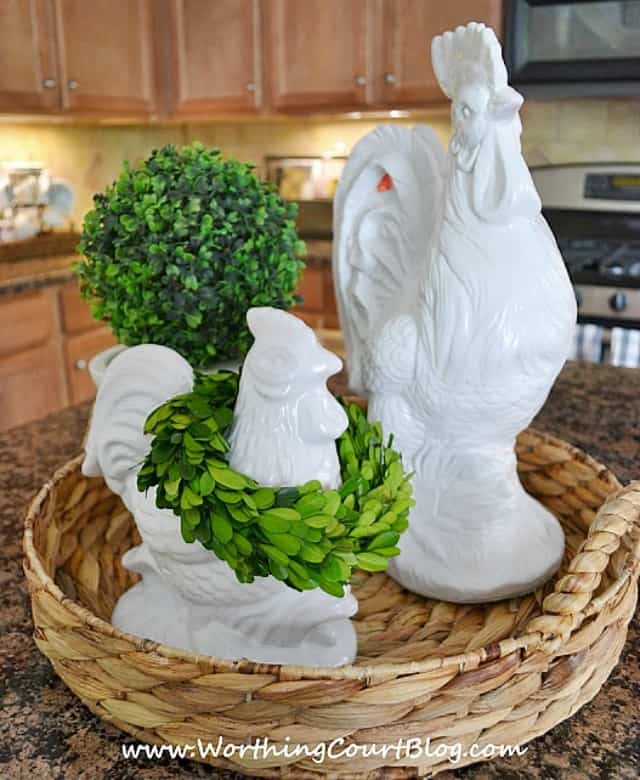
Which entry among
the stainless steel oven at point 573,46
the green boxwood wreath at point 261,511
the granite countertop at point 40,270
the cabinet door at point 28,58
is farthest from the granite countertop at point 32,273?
the green boxwood wreath at point 261,511

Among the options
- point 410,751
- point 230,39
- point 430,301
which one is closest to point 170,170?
point 430,301

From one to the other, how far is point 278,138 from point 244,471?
2.85 m

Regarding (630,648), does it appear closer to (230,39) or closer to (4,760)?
(4,760)

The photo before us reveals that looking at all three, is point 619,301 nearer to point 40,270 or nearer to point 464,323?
point 40,270

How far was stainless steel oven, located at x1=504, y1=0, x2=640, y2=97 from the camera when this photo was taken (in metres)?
2.05

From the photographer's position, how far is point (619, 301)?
2340 mm

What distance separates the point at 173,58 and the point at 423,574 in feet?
8.56

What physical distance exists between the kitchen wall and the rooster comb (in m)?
2.00

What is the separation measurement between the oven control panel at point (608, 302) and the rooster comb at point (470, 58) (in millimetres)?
1803

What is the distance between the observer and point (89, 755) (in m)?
0.51

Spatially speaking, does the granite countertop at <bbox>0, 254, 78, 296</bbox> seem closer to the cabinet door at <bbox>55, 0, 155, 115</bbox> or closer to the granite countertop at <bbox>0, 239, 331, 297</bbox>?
the granite countertop at <bbox>0, 239, 331, 297</bbox>

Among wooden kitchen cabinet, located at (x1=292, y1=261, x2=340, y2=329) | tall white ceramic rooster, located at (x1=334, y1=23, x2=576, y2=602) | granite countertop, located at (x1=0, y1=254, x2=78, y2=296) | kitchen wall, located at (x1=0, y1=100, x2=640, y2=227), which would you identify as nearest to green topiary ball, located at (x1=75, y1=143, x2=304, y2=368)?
tall white ceramic rooster, located at (x1=334, y1=23, x2=576, y2=602)

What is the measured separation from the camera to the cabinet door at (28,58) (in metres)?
2.45

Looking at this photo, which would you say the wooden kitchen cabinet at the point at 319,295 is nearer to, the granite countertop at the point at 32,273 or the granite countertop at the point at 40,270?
the granite countertop at the point at 40,270
